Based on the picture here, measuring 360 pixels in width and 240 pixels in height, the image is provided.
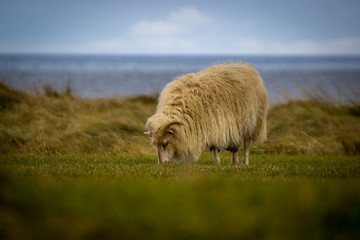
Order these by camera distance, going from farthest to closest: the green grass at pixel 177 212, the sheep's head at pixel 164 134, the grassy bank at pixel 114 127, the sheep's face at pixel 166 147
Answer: the grassy bank at pixel 114 127, the sheep's face at pixel 166 147, the sheep's head at pixel 164 134, the green grass at pixel 177 212

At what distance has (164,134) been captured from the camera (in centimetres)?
739

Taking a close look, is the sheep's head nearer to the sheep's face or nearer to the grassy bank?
the sheep's face

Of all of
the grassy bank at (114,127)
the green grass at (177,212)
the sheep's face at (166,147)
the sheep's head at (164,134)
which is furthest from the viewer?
the grassy bank at (114,127)

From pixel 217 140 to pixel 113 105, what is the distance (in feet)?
26.1

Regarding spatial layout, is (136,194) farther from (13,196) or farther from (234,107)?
(234,107)

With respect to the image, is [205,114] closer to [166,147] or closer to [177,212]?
[166,147]

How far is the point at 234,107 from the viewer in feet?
26.8

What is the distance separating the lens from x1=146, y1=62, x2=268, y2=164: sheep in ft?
24.6

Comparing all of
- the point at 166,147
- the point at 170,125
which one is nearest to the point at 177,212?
the point at 170,125

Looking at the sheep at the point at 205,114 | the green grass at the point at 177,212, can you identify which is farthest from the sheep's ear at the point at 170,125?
the green grass at the point at 177,212

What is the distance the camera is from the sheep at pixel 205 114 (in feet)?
24.6

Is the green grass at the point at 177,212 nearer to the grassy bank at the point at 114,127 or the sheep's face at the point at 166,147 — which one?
the sheep's face at the point at 166,147

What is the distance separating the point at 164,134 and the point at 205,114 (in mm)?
982

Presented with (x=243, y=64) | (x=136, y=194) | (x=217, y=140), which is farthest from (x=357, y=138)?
(x=136, y=194)
